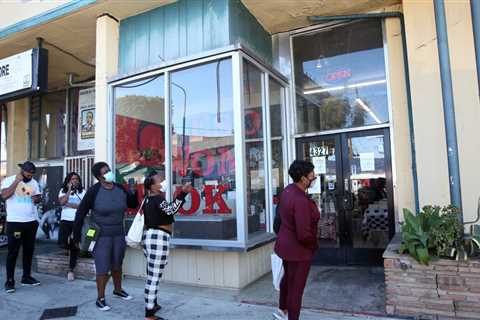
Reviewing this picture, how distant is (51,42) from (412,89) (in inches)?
238

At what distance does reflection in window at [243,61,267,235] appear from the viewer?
5176mm

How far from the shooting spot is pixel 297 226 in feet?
10.8

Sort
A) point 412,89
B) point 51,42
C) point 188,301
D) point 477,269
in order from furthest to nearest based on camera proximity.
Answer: point 51,42 → point 412,89 → point 188,301 → point 477,269

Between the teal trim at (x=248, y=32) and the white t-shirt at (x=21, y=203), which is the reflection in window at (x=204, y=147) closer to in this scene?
the teal trim at (x=248, y=32)

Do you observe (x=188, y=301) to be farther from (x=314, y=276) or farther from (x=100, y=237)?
(x=314, y=276)

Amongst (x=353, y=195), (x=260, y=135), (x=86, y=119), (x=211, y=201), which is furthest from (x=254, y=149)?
(x=86, y=119)

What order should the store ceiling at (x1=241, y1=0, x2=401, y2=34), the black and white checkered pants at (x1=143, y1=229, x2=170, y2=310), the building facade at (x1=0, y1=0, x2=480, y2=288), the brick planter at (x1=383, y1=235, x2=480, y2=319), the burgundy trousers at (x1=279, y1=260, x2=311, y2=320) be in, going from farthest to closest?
1. the store ceiling at (x1=241, y1=0, x2=401, y2=34)
2. the building facade at (x1=0, y1=0, x2=480, y2=288)
3. the black and white checkered pants at (x1=143, y1=229, x2=170, y2=310)
4. the brick planter at (x1=383, y1=235, x2=480, y2=319)
5. the burgundy trousers at (x1=279, y1=260, x2=311, y2=320)

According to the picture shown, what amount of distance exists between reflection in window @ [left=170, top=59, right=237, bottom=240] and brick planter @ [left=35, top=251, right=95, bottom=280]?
151 cm

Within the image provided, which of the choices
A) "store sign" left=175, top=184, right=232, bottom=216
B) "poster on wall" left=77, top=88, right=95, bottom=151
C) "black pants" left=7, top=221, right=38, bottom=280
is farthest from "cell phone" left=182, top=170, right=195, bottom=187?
"poster on wall" left=77, top=88, right=95, bottom=151

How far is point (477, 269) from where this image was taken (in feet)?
11.5

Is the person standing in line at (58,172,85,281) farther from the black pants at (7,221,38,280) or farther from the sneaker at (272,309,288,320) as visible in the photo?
the sneaker at (272,309,288,320)

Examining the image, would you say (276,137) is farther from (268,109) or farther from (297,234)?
(297,234)

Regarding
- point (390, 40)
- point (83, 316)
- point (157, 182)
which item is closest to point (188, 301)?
point (83, 316)

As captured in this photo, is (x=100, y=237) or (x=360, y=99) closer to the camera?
(x=100, y=237)
